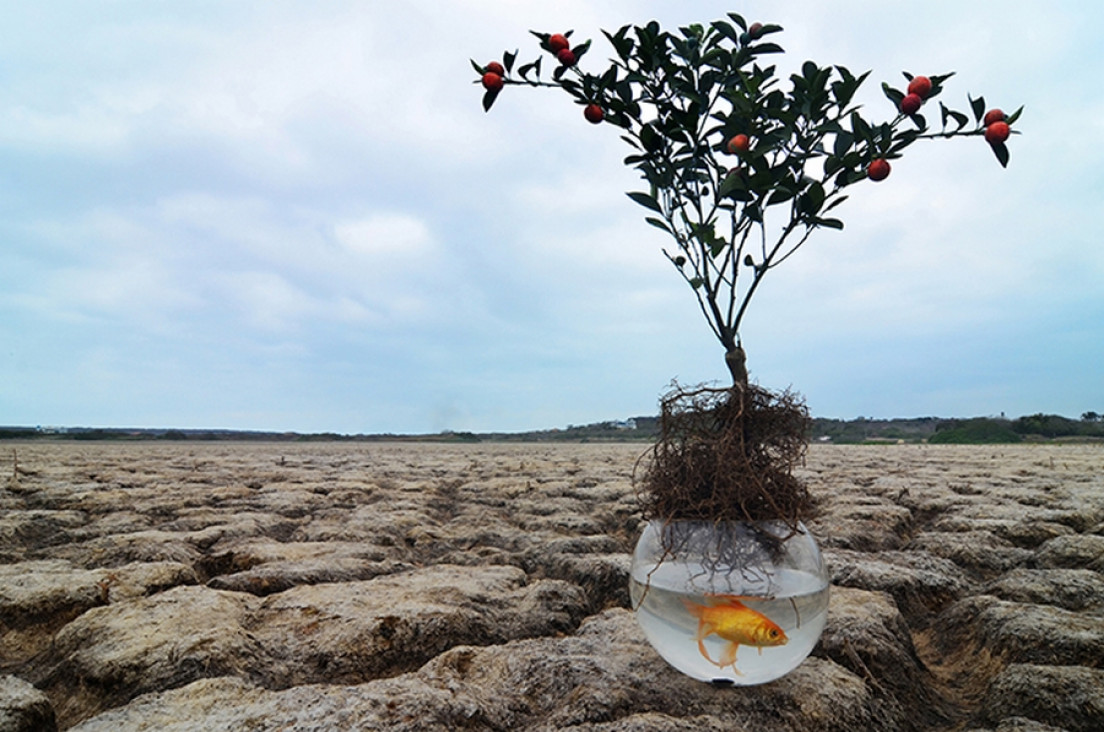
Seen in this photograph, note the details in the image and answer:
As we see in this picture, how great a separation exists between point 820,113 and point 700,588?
4.41 feet

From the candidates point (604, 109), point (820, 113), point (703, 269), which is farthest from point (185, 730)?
point (820, 113)

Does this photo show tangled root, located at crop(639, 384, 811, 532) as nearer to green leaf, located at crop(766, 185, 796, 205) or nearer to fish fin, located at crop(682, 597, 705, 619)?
fish fin, located at crop(682, 597, 705, 619)

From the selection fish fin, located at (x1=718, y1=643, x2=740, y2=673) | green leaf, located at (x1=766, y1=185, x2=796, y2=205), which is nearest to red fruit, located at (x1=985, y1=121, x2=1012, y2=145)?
green leaf, located at (x1=766, y1=185, x2=796, y2=205)

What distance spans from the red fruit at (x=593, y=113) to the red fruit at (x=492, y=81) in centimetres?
26

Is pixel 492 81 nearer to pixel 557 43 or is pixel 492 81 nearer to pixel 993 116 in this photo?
pixel 557 43

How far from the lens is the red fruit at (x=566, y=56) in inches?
73.8

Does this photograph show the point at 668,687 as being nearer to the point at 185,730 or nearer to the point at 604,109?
the point at 185,730

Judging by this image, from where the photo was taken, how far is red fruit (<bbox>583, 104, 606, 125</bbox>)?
1934mm

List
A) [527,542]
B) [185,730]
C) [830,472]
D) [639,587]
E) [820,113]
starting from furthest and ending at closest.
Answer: [830,472] → [527,542] → [820,113] → [639,587] → [185,730]

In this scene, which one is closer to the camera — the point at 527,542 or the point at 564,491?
the point at 527,542

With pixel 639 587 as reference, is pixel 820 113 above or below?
above

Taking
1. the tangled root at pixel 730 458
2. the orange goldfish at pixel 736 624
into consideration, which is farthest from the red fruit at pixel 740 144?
the orange goldfish at pixel 736 624

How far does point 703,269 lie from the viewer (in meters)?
1.95

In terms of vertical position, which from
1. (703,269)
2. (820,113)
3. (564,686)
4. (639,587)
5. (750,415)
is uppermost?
(820,113)
